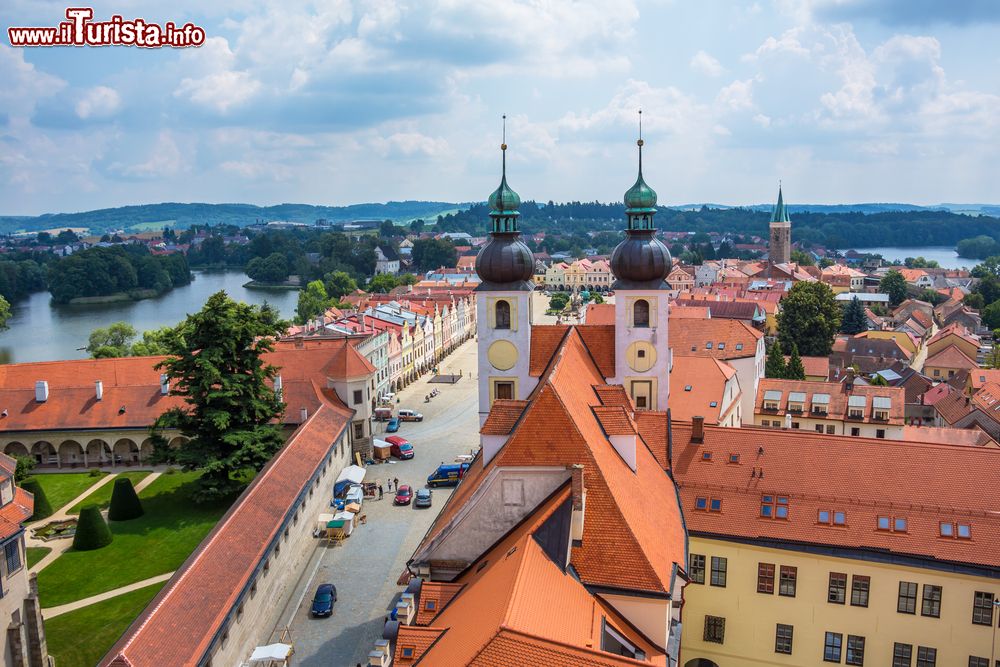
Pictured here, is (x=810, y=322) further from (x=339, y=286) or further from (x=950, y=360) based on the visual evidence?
(x=339, y=286)

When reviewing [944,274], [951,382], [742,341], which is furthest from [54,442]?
[944,274]

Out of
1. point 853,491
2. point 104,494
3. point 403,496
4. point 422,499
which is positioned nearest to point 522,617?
point 853,491

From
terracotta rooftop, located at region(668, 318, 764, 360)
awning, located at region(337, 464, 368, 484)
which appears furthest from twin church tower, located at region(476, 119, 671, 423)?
terracotta rooftop, located at region(668, 318, 764, 360)

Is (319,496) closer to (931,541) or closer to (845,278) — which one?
(931,541)

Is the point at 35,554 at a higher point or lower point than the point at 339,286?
lower

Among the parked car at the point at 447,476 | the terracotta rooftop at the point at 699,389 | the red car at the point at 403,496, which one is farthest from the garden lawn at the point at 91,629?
the terracotta rooftop at the point at 699,389
